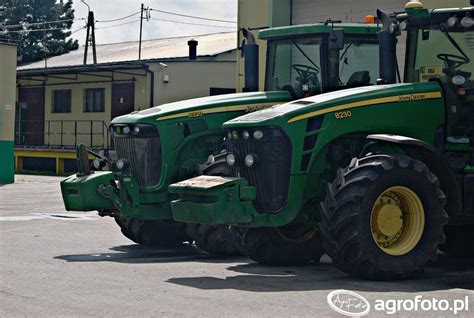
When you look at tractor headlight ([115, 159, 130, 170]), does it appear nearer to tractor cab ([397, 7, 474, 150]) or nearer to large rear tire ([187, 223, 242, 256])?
large rear tire ([187, 223, 242, 256])

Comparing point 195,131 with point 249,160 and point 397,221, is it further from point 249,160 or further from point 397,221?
point 397,221

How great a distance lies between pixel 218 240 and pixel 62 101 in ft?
113

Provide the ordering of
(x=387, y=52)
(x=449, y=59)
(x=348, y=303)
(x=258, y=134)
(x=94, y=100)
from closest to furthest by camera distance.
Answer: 1. (x=348, y=303)
2. (x=258, y=134)
3. (x=449, y=59)
4. (x=387, y=52)
5. (x=94, y=100)

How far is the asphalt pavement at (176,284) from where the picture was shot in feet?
30.4

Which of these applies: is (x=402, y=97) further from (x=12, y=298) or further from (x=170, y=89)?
(x=170, y=89)

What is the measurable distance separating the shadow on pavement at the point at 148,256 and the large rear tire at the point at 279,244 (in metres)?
0.85

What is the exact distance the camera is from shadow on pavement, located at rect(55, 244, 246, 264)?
1330 centimetres

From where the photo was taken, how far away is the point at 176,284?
10.9 meters

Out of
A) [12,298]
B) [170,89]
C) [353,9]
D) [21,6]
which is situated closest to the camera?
[12,298]

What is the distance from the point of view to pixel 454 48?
12266 mm

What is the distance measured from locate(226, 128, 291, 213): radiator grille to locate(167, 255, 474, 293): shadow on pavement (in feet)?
2.70

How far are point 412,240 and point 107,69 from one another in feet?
104

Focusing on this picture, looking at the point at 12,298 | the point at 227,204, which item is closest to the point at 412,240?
the point at 227,204

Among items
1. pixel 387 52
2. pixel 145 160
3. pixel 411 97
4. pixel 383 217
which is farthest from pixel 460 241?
pixel 145 160
